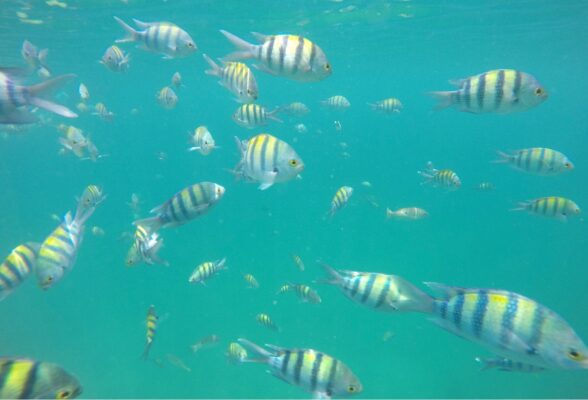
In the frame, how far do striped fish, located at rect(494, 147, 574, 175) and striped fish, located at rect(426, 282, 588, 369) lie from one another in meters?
4.79

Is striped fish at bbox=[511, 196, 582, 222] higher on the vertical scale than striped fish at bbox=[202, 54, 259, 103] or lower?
lower

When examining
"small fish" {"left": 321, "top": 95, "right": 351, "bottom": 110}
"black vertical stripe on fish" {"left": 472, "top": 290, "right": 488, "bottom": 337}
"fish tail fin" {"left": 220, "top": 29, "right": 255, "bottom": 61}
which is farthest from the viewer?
"small fish" {"left": 321, "top": 95, "right": 351, "bottom": 110}

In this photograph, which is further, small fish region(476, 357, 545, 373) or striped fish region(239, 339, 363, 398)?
small fish region(476, 357, 545, 373)

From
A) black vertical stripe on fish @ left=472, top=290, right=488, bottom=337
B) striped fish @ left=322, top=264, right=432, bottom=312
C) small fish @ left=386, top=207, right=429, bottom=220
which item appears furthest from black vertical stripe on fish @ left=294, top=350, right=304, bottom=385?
small fish @ left=386, top=207, right=429, bottom=220

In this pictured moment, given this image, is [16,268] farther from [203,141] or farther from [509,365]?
[509,365]

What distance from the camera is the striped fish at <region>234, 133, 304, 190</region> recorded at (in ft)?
15.2

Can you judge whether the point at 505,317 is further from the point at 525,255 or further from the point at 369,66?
the point at 369,66

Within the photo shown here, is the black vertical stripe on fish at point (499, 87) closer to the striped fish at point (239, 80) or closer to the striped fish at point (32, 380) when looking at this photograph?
the striped fish at point (239, 80)

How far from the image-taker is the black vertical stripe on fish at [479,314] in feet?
9.24

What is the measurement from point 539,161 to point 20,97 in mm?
7767

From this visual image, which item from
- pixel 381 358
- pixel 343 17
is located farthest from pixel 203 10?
pixel 381 358

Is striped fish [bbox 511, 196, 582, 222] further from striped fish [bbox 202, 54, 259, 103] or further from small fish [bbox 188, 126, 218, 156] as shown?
small fish [bbox 188, 126, 218, 156]

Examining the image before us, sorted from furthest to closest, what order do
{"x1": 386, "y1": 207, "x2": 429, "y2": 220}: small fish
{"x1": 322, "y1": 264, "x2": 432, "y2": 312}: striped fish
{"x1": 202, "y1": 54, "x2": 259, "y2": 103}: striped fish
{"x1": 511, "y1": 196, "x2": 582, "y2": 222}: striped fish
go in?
{"x1": 386, "y1": 207, "x2": 429, "y2": 220}: small fish < {"x1": 511, "y1": 196, "x2": 582, "y2": 222}: striped fish < {"x1": 202, "y1": 54, "x2": 259, "y2": 103}: striped fish < {"x1": 322, "y1": 264, "x2": 432, "y2": 312}: striped fish

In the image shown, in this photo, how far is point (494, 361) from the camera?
528 cm
